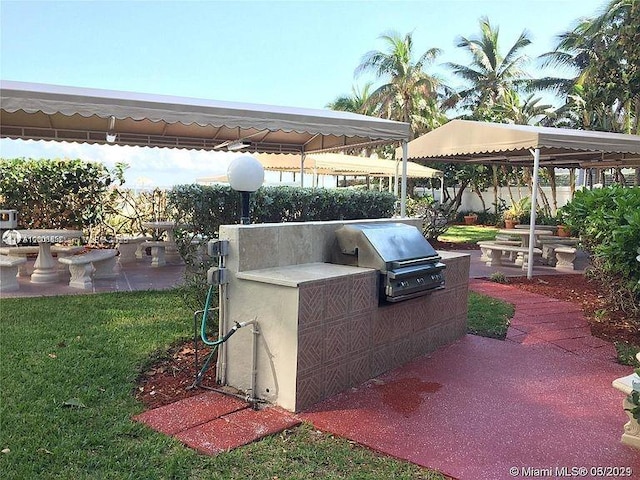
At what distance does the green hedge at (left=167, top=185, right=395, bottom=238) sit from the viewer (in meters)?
5.21

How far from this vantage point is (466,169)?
2073cm

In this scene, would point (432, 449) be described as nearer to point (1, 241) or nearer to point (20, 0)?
point (20, 0)

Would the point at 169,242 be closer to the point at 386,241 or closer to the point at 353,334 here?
the point at 386,241

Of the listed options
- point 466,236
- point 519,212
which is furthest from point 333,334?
point 519,212

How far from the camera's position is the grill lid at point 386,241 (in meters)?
3.82

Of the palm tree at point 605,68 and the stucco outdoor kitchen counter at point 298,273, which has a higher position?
the palm tree at point 605,68

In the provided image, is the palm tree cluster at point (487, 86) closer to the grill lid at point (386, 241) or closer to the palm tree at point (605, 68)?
the palm tree at point (605, 68)

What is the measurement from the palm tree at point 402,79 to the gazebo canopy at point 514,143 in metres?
12.6

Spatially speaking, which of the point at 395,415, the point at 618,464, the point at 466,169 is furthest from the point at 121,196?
the point at 466,169

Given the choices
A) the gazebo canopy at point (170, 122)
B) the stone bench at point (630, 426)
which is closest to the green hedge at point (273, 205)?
the gazebo canopy at point (170, 122)

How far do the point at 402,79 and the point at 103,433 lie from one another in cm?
2365

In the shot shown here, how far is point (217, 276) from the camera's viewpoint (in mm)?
3359

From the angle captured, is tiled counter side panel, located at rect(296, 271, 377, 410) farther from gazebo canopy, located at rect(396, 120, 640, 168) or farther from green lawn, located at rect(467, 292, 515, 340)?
gazebo canopy, located at rect(396, 120, 640, 168)

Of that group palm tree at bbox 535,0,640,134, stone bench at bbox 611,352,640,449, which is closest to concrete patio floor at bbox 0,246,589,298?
stone bench at bbox 611,352,640,449
